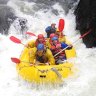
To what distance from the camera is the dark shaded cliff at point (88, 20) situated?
377 inches

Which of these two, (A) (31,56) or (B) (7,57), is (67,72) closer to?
(A) (31,56)

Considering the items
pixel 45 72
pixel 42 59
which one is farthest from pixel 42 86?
pixel 42 59

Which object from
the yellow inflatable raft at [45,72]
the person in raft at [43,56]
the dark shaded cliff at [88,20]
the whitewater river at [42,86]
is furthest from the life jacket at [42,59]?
the dark shaded cliff at [88,20]

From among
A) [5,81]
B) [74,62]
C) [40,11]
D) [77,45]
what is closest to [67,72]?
[74,62]

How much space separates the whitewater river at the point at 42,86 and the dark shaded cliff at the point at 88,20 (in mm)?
216

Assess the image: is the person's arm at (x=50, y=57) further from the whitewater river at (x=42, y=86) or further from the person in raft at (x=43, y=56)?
the whitewater river at (x=42, y=86)

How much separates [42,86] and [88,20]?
289cm

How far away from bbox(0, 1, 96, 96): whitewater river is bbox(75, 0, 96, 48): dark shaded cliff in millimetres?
216

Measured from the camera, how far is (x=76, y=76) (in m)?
8.12

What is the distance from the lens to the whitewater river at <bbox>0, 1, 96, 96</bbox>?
7738 mm

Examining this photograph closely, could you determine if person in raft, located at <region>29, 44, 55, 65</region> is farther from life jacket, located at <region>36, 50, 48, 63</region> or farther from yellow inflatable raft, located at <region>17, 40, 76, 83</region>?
yellow inflatable raft, located at <region>17, 40, 76, 83</region>

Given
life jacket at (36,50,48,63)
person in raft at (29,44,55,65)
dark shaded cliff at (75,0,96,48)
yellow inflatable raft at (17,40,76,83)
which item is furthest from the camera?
dark shaded cliff at (75,0,96,48)

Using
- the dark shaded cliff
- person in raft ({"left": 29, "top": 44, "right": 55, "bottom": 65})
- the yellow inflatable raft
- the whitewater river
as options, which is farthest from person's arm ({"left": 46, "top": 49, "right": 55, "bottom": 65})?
the dark shaded cliff

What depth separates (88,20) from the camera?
32.2 feet
